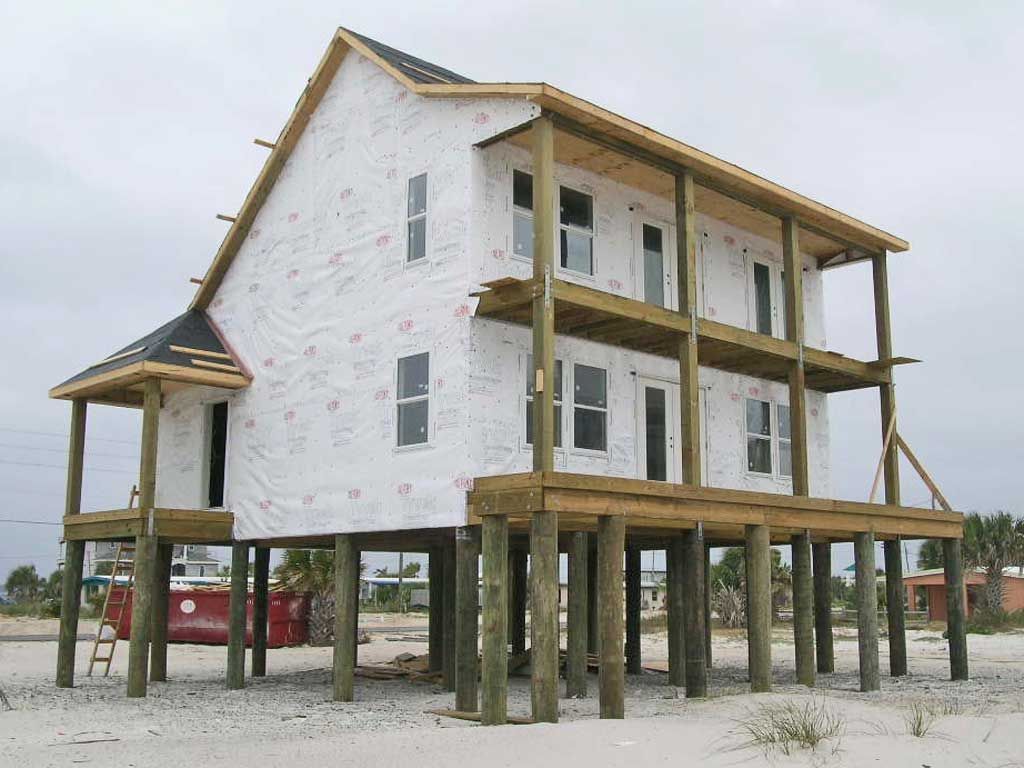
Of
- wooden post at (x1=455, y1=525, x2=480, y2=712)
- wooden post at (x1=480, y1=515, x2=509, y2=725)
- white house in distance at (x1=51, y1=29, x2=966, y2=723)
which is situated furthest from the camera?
wooden post at (x1=455, y1=525, x2=480, y2=712)

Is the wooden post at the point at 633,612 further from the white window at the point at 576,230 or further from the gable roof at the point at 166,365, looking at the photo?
the gable roof at the point at 166,365

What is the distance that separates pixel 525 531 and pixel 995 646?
22.3 m

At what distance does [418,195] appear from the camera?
1827 cm

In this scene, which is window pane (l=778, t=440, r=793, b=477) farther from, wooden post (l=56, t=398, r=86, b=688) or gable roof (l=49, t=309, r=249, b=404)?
wooden post (l=56, t=398, r=86, b=688)

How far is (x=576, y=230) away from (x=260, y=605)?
1080cm

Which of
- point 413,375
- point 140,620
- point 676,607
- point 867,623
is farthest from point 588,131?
point 140,620

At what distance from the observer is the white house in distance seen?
16047 mm

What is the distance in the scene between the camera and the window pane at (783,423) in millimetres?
22172

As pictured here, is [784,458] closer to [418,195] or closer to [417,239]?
[417,239]

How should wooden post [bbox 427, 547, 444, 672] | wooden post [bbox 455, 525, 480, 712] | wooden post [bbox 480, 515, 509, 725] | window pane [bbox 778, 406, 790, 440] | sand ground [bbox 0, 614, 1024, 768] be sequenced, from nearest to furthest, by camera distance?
1. sand ground [bbox 0, 614, 1024, 768]
2. wooden post [bbox 480, 515, 509, 725]
3. wooden post [bbox 455, 525, 480, 712]
4. window pane [bbox 778, 406, 790, 440]
5. wooden post [bbox 427, 547, 444, 672]

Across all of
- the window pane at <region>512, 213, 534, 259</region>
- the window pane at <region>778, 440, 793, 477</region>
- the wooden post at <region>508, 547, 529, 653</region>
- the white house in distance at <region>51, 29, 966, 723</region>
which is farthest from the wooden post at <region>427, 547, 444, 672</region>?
the window pane at <region>512, 213, 534, 259</region>

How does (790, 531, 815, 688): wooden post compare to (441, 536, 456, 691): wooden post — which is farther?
(441, 536, 456, 691): wooden post

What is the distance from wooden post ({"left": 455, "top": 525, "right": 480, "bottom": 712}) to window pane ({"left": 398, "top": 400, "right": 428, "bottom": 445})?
5.61ft

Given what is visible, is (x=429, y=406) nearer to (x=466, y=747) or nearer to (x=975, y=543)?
(x=466, y=747)
